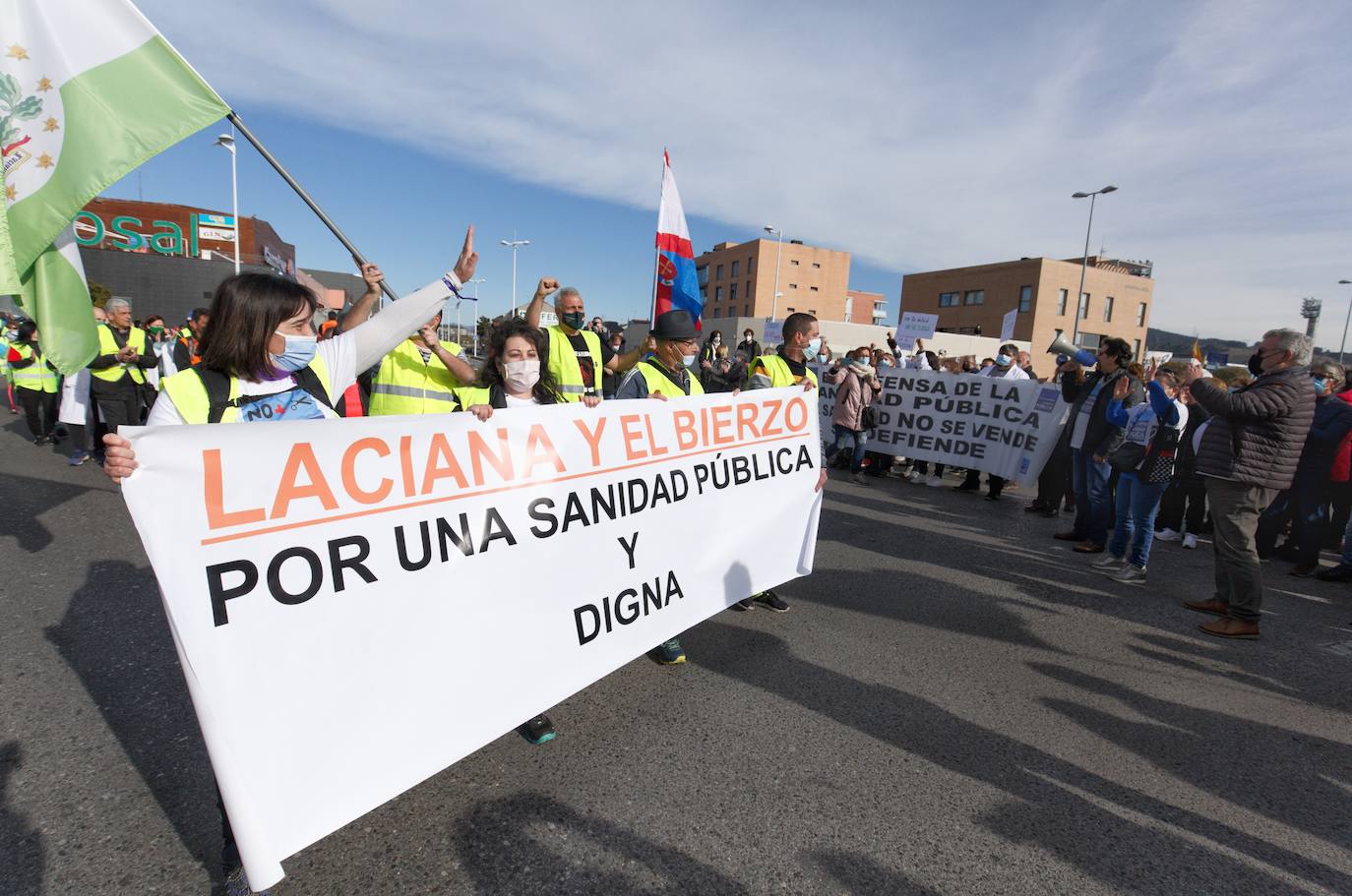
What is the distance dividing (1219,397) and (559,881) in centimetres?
444

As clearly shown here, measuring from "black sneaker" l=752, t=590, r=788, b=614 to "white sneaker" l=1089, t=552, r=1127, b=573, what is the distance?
3156mm

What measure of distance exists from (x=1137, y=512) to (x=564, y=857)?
5.25 metres

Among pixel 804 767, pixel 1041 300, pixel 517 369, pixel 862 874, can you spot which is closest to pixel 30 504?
pixel 517 369

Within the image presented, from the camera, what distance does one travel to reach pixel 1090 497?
612 cm

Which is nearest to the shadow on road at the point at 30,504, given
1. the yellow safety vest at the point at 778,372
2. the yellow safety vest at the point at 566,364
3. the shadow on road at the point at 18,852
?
the shadow on road at the point at 18,852

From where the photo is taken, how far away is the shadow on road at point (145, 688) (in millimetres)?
2285

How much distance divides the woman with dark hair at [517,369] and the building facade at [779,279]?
64844 mm

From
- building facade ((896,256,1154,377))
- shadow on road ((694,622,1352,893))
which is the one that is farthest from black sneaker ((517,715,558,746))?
building facade ((896,256,1154,377))

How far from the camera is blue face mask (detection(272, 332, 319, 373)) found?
2158 mm

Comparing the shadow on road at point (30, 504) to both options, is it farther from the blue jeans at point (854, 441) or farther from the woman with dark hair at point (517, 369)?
the blue jeans at point (854, 441)

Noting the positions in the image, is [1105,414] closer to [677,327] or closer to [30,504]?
[677,327]

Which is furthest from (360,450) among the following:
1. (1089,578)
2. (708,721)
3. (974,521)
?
(974,521)

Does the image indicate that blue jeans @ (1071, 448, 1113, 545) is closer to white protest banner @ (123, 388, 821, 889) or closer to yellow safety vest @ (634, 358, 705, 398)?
yellow safety vest @ (634, 358, 705, 398)

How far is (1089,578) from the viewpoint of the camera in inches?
208
